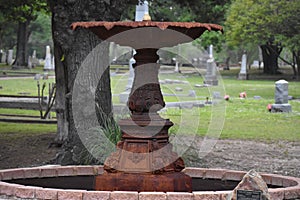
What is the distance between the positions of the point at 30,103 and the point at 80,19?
39.6 feet

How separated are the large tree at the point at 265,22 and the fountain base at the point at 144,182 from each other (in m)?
25.2

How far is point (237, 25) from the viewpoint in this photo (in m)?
43.9

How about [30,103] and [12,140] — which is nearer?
[12,140]

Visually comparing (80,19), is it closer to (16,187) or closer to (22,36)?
(16,187)

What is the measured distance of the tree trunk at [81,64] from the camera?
1152 cm

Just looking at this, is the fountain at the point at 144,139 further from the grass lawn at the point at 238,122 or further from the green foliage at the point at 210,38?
the green foliage at the point at 210,38

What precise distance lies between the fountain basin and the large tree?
2369 centimetres

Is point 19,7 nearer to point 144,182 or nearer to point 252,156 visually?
point 252,156

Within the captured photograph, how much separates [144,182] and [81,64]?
4.43m

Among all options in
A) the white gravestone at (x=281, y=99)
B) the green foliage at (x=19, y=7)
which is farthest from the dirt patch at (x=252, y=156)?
the white gravestone at (x=281, y=99)

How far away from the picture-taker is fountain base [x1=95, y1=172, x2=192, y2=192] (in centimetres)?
766

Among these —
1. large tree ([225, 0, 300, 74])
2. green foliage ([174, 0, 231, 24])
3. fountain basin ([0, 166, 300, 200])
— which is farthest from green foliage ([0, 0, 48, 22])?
large tree ([225, 0, 300, 74])

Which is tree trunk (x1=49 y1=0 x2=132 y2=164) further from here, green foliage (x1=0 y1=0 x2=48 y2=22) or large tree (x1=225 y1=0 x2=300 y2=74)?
large tree (x1=225 y1=0 x2=300 y2=74)

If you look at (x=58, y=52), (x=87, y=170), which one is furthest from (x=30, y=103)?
(x=87, y=170)
